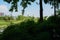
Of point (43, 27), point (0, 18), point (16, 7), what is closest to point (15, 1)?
point (16, 7)

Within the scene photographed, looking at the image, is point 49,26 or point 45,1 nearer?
point 49,26

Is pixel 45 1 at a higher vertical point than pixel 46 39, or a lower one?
higher

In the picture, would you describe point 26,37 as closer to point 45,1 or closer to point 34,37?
point 34,37

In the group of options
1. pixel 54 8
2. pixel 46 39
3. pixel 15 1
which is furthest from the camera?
pixel 54 8

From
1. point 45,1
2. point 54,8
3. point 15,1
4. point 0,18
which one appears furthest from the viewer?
point 0,18

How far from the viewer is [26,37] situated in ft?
34.6

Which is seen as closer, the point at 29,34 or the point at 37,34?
the point at 37,34

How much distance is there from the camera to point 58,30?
11.5 meters

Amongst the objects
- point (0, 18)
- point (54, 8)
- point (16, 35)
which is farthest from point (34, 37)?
point (0, 18)

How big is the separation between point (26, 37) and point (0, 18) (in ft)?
131

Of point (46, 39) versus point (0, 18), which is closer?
point (46, 39)

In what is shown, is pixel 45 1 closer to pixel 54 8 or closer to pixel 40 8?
pixel 40 8

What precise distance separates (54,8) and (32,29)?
465 inches

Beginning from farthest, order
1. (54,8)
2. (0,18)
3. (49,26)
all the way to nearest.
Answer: (0,18)
(54,8)
(49,26)
